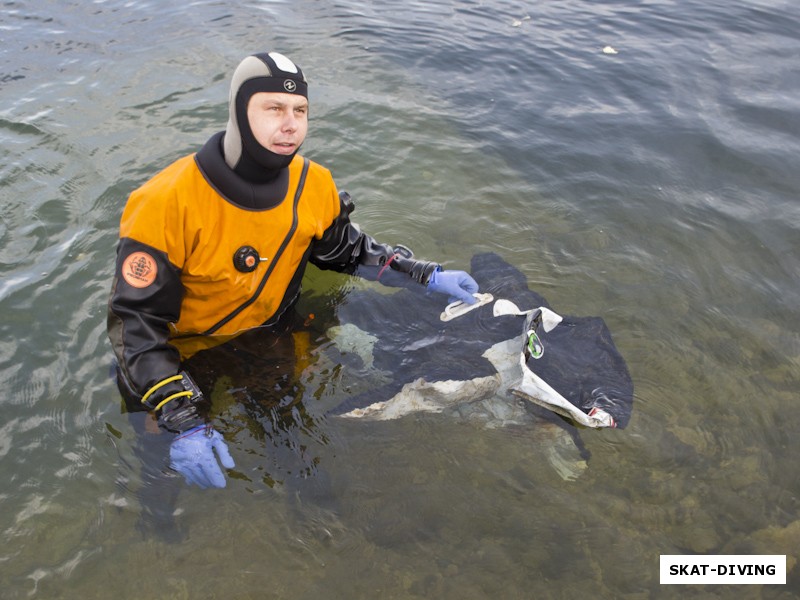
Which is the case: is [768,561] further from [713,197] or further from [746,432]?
[713,197]

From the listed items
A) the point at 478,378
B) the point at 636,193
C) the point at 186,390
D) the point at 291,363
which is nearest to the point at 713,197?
the point at 636,193

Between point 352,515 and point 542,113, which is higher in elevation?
point 542,113

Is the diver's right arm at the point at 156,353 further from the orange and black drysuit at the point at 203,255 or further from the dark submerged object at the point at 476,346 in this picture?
the dark submerged object at the point at 476,346

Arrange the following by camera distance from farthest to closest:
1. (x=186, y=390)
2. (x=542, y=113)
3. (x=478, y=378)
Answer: (x=542, y=113)
(x=478, y=378)
(x=186, y=390)

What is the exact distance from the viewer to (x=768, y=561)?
2.91m

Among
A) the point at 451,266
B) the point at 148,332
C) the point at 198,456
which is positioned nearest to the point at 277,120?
the point at 148,332

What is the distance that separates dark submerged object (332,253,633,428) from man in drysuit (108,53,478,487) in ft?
2.61

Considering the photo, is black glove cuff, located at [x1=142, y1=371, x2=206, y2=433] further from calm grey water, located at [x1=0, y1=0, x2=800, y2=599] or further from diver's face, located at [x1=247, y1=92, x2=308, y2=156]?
diver's face, located at [x1=247, y1=92, x2=308, y2=156]

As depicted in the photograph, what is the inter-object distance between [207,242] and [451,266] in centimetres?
233

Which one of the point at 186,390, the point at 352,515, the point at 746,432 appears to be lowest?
the point at 352,515

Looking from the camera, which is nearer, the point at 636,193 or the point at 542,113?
the point at 636,193

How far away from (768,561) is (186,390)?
2771mm

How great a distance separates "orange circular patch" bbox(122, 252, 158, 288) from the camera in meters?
2.72

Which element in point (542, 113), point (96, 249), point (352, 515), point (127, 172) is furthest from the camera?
point (542, 113)
